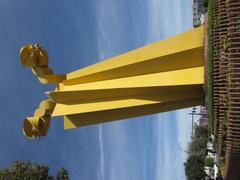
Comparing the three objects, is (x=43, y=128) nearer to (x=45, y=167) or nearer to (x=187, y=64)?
(x=187, y=64)

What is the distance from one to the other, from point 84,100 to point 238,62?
343 inches

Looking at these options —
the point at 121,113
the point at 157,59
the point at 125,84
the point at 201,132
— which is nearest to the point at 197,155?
the point at 201,132

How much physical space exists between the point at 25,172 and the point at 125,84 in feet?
71.0

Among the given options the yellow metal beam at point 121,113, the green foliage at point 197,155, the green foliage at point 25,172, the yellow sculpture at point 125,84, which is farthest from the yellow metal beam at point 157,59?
the green foliage at point 197,155


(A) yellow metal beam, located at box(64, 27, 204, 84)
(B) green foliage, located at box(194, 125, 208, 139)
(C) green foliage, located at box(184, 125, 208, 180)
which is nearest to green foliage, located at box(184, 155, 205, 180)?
(C) green foliage, located at box(184, 125, 208, 180)

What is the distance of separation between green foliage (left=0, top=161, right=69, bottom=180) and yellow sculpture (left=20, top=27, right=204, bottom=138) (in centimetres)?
1713

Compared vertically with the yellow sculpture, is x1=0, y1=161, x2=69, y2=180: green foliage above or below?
below

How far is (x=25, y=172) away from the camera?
38.8 meters

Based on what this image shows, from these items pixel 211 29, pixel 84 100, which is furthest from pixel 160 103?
pixel 211 29

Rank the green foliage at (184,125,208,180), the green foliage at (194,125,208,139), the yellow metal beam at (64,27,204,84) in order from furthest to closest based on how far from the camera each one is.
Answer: the green foliage at (194,125,208,139)
the green foliage at (184,125,208,180)
the yellow metal beam at (64,27,204,84)

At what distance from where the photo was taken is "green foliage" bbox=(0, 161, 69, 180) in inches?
1511

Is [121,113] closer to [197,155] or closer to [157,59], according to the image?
[157,59]

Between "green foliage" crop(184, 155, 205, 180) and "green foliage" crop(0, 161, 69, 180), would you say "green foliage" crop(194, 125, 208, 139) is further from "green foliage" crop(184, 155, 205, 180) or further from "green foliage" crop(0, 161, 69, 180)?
"green foliage" crop(0, 161, 69, 180)

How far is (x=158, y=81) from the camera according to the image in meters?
18.9
